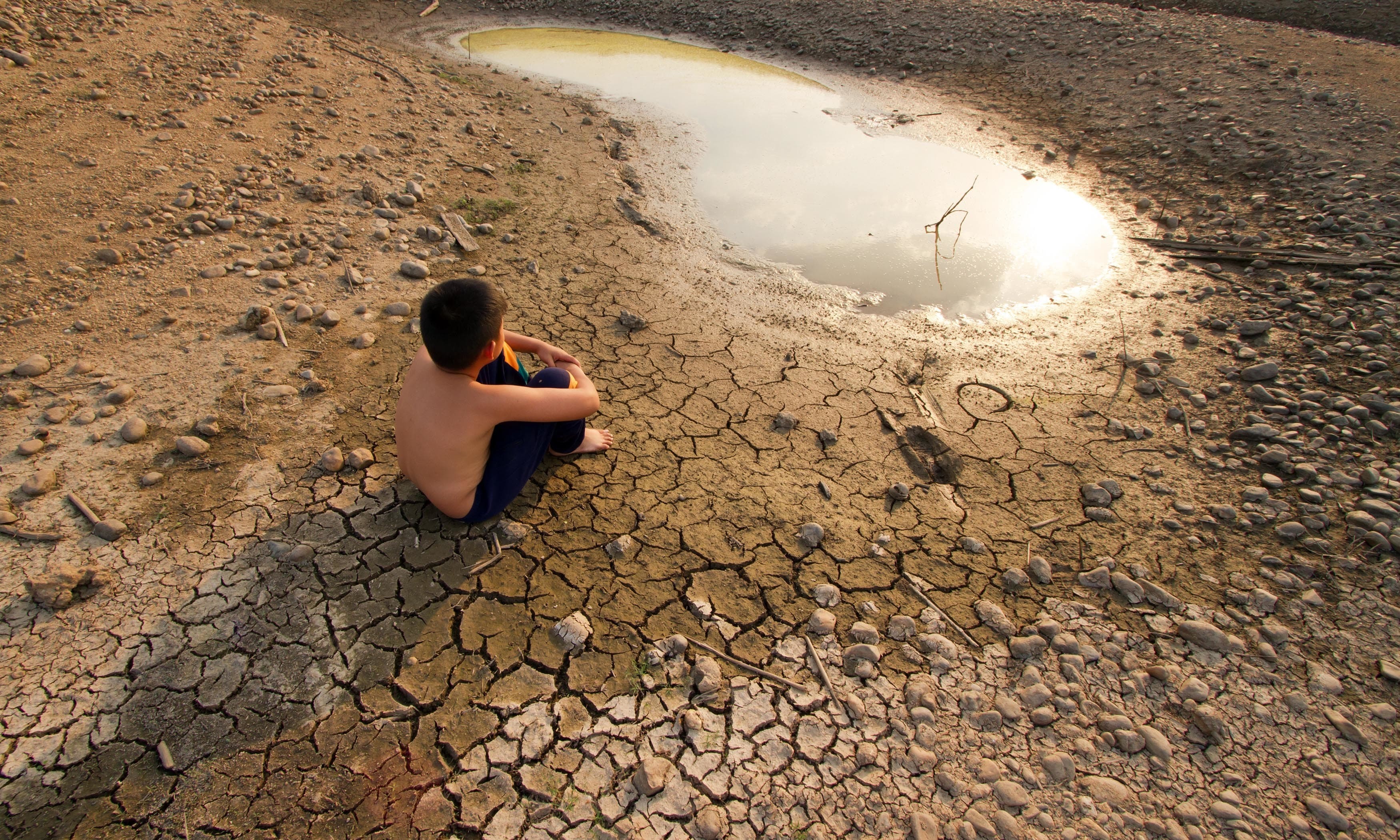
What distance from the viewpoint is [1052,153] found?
636 centimetres

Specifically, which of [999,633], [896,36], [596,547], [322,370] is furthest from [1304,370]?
[896,36]

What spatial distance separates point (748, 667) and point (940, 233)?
4076 mm

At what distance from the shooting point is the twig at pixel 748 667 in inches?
86.4

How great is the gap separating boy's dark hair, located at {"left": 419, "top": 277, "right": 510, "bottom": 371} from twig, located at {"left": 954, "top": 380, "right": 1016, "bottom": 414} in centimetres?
250

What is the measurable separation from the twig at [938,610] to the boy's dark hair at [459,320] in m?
1.84

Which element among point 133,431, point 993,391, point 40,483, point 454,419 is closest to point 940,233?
point 993,391

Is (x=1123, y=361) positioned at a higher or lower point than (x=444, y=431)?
higher

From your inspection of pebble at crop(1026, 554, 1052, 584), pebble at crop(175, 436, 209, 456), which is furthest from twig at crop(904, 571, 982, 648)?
pebble at crop(175, 436, 209, 456)

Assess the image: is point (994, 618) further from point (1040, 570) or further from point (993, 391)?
point (993, 391)

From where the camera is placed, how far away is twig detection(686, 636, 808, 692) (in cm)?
220

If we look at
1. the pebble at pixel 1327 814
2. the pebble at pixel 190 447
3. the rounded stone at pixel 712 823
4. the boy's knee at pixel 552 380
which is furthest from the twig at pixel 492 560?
the pebble at pixel 1327 814

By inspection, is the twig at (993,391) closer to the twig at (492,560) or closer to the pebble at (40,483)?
the twig at (492,560)

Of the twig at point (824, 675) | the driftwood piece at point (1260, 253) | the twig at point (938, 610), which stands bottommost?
the twig at point (824, 675)

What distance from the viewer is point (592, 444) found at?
3.01m
